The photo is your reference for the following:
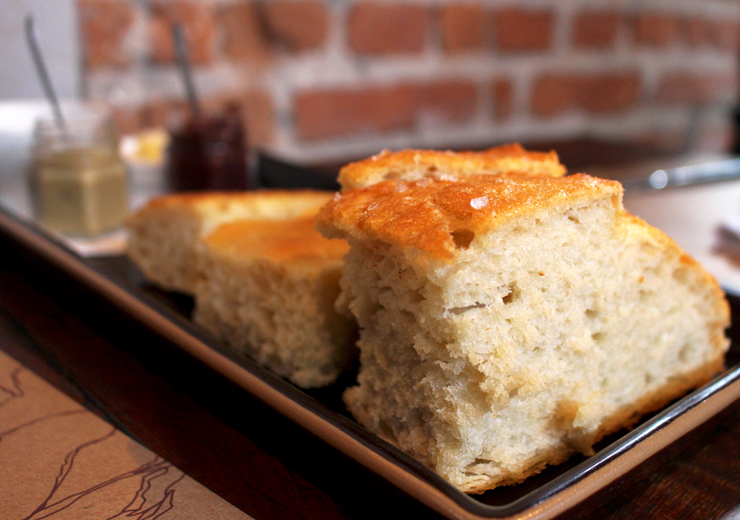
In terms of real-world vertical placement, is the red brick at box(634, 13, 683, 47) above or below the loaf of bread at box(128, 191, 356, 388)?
above

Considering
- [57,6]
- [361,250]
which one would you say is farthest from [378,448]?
[57,6]

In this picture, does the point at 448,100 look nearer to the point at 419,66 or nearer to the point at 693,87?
the point at 419,66

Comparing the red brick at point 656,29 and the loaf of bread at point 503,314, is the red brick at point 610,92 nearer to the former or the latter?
the red brick at point 656,29

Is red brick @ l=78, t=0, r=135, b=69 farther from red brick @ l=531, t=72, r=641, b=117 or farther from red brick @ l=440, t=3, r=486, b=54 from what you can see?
red brick @ l=531, t=72, r=641, b=117

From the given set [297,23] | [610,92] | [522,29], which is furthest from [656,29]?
[297,23]

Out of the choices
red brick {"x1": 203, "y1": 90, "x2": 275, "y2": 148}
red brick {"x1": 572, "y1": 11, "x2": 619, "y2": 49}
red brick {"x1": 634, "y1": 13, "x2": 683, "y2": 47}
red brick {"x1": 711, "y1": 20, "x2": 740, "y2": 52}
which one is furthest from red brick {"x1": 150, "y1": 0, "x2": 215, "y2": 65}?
red brick {"x1": 711, "y1": 20, "x2": 740, "y2": 52}

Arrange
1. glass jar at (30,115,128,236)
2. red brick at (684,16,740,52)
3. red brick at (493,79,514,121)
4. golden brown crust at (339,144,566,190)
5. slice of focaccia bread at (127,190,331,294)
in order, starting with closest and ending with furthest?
1. golden brown crust at (339,144,566,190)
2. slice of focaccia bread at (127,190,331,294)
3. glass jar at (30,115,128,236)
4. red brick at (493,79,514,121)
5. red brick at (684,16,740,52)
